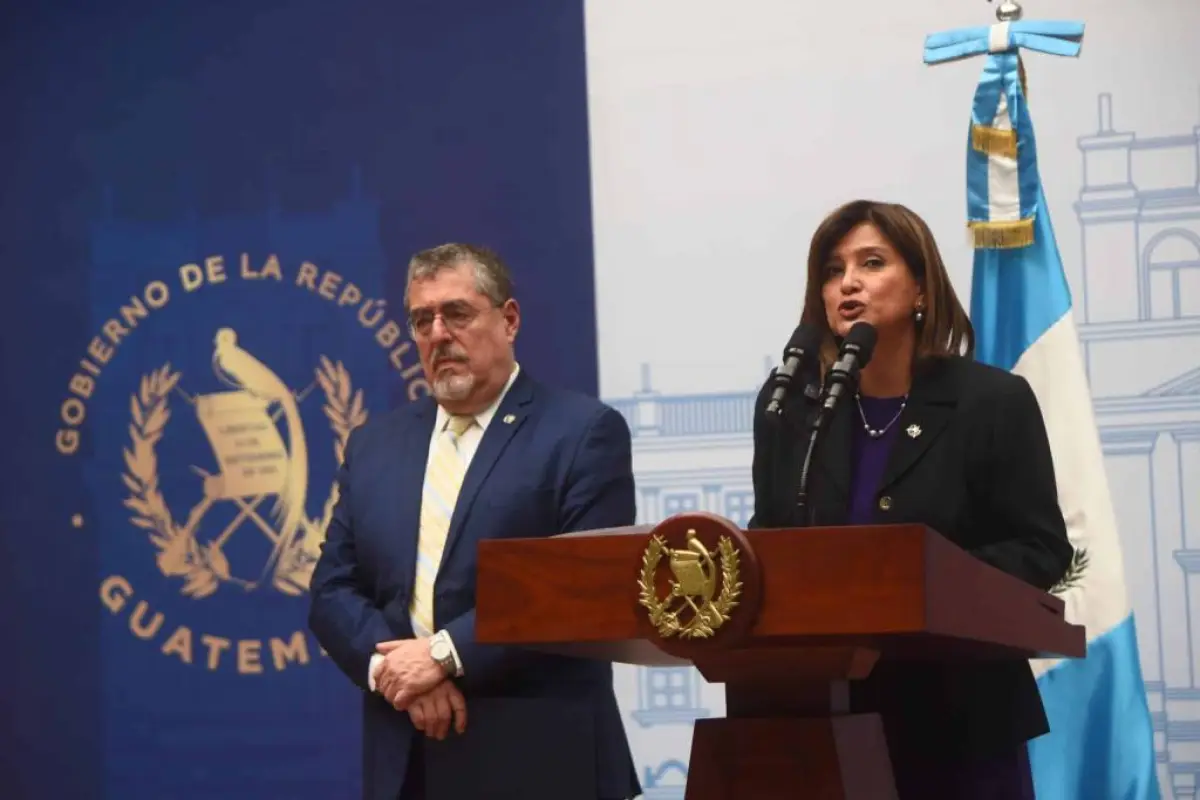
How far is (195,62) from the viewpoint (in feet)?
15.0

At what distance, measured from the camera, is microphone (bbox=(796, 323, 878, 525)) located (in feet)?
6.48

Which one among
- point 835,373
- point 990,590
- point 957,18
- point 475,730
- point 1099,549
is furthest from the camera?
point 957,18

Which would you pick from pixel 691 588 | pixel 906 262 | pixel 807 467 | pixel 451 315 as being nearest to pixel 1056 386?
pixel 906 262

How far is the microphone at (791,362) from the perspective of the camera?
2.02 meters

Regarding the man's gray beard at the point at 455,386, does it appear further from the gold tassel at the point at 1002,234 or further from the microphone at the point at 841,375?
the microphone at the point at 841,375

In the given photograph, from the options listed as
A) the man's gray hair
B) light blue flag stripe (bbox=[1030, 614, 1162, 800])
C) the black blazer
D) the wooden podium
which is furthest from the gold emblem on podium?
light blue flag stripe (bbox=[1030, 614, 1162, 800])

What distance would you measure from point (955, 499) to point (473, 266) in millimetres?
1411

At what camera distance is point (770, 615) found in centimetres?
163

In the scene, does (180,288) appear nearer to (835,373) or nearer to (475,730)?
(475,730)

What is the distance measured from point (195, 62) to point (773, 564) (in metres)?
3.38

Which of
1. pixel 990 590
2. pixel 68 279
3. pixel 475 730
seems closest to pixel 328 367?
pixel 68 279

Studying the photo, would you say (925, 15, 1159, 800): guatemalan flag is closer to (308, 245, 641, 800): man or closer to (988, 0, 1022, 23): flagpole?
(988, 0, 1022, 23): flagpole

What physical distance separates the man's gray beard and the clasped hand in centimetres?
52

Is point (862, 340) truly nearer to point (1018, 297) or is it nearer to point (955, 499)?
point (955, 499)
